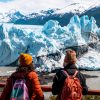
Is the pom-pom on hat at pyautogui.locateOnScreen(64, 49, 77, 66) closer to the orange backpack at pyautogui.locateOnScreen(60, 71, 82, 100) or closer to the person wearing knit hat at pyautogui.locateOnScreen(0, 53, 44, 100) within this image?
the orange backpack at pyautogui.locateOnScreen(60, 71, 82, 100)

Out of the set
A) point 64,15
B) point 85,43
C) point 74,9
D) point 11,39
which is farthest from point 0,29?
point 74,9

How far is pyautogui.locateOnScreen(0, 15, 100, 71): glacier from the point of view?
27781mm

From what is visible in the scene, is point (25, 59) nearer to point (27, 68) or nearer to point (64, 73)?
point (27, 68)

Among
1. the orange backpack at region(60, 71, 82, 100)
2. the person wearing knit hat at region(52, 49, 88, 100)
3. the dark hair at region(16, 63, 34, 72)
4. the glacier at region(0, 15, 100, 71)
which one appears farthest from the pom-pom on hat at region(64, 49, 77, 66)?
the glacier at region(0, 15, 100, 71)

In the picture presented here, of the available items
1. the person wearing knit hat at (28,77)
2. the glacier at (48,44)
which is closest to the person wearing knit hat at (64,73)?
the person wearing knit hat at (28,77)

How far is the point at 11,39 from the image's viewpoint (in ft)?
94.1

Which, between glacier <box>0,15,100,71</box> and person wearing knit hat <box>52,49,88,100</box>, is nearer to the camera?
person wearing knit hat <box>52,49,88,100</box>

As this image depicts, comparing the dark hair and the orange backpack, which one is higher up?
the dark hair

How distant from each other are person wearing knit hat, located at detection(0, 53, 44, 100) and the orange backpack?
214mm

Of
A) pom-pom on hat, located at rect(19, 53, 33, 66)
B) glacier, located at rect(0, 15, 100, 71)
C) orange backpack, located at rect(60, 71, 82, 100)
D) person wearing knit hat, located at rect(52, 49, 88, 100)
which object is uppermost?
pom-pom on hat, located at rect(19, 53, 33, 66)

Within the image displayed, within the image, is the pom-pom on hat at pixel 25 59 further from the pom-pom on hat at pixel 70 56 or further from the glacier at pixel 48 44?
the glacier at pixel 48 44

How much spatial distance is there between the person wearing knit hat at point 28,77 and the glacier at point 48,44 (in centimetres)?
2262

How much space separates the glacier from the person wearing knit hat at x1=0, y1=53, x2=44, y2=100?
22.6 metres

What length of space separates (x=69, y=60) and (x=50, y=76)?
21.0m
